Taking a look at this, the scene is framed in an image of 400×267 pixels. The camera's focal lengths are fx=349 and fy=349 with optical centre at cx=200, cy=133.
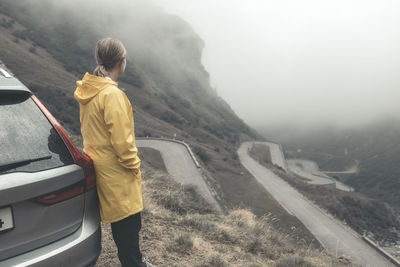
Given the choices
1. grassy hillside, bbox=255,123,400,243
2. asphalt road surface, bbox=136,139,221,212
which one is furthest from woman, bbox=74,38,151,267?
grassy hillside, bbox=255,123,400,243

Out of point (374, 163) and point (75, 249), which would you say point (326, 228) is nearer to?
point (75, 249)

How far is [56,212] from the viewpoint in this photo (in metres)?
2.47

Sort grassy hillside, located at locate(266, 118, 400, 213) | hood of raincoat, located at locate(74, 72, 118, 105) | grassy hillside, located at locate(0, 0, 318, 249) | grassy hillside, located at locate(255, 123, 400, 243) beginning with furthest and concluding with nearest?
grassy hillside, located at locate(266, 118, 400, 213) < grassy hillside, located at locate(255, 123, 400, 243) < grassy hillside, located at locate(0, 0, 318, 249) < hood of raincoat, located at locate(74, 72, 118, 105)

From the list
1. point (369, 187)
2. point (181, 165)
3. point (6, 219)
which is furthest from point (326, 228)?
point (369, 187)

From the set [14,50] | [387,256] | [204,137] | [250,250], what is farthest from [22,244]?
[204,137]

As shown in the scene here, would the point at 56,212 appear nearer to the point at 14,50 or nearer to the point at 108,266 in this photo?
the point at 108,266

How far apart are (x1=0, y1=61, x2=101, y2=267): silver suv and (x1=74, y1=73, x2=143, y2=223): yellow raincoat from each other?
109 millimetres

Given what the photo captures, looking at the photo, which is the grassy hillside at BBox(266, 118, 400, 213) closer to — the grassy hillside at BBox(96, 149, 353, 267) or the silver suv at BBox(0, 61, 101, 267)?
the grassy hillside at BBox(96, 149, 353, 267)

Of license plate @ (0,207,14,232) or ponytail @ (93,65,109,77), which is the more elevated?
ponytail @ (93,65,109,77)

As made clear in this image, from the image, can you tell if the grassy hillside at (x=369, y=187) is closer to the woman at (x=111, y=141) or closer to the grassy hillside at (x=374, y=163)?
the grassy hillside at (x=374, y=163)

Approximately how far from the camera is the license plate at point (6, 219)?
7.14 ft

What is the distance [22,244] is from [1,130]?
2.56ft

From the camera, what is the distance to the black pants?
307 centimetres

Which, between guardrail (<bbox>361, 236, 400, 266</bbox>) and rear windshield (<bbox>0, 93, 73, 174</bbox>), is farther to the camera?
guardrail (<bbox>361, 236, 400, 266</bbox>)
